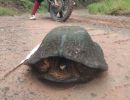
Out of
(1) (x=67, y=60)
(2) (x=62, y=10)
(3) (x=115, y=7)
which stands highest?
(1) (x=67, y=60)

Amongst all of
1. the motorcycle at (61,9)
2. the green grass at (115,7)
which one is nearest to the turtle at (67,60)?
the motorcycle at (61,9)

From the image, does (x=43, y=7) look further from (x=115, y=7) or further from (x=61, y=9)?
(x=61, y=9)

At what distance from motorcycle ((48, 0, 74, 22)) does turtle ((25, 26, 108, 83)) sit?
13.9 ft

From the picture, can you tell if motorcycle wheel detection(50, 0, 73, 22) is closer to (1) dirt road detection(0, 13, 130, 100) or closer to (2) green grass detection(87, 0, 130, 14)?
(1) dirt road detection(0, 13, 130, 100)

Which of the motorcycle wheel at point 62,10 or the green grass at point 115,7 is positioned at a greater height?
the motorcycle wheel at point 62,10

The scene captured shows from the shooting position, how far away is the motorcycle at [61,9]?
29.6ft

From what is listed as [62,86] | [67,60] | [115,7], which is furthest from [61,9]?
A: [115,7]

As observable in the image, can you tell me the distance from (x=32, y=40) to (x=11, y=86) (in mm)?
1877

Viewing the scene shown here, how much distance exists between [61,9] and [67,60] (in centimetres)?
471

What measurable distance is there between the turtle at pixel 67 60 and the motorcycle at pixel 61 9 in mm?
4224

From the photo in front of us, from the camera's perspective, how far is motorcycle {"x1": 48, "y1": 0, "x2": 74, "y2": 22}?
29.6 feet

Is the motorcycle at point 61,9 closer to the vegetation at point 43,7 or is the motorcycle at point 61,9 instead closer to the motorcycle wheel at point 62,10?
the motorcycle wheel at point 62,10

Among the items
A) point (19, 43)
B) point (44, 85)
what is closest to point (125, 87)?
point (44, 85)

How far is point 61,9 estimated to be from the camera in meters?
9.29
